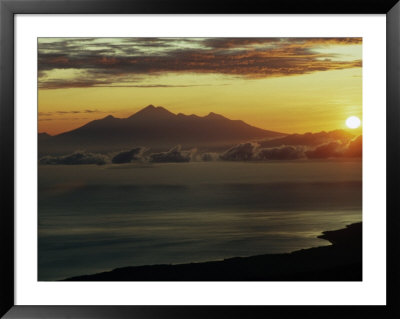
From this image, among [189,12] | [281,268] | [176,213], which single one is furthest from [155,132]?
[281,268]

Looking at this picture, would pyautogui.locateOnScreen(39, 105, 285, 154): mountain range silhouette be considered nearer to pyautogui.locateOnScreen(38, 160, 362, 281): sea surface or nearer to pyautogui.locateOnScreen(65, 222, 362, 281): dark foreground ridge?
pyautogui.locateOnScreen(38, 160, 362, 281): sea surface

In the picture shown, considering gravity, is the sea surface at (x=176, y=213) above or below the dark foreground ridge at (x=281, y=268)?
above

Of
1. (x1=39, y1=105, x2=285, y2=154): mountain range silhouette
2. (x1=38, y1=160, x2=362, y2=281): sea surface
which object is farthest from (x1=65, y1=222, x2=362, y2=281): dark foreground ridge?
(x1=39, y1=105, x2=285, y2=154): mountain range silhouette

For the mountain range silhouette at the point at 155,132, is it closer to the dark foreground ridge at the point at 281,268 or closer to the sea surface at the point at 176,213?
the sea surface at the point at 176,213

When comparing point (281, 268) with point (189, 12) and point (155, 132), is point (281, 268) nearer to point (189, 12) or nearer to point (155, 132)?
point (155, 132)

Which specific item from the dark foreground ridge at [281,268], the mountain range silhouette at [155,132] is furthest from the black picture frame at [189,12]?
the mountain range silhouette at [155,132]

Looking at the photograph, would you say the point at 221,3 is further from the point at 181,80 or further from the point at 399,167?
the point at 399,167
